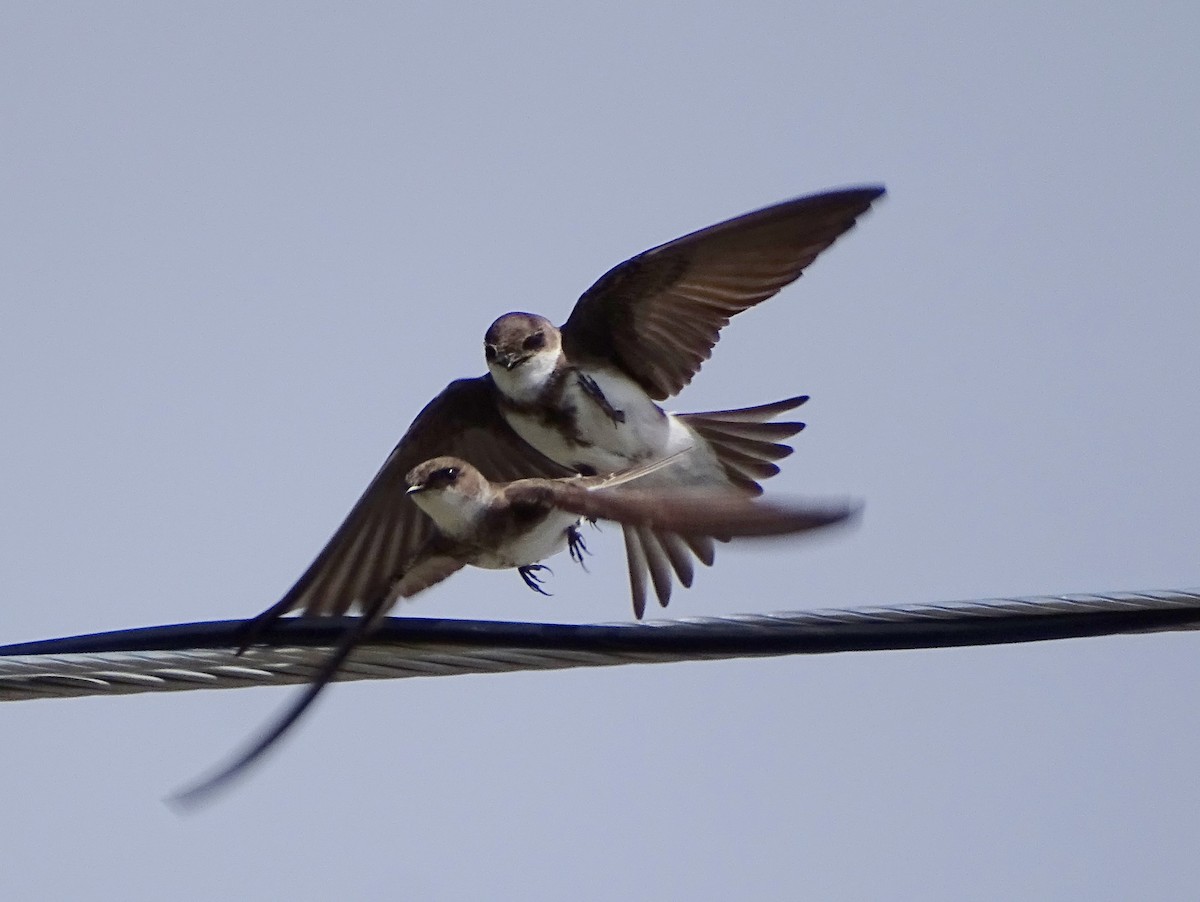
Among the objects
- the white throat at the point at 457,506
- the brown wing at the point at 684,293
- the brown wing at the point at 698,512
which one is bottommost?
the brown wing at the point at 698,512

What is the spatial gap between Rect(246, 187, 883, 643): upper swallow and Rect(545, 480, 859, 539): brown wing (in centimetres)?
166

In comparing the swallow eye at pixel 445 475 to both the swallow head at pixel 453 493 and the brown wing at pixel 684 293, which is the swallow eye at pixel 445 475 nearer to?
the swallow head at pixel 453 493

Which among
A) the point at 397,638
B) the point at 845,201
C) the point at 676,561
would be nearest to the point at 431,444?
the point at 676,561

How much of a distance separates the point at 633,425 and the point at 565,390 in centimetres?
26

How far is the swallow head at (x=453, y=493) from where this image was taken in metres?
4.96

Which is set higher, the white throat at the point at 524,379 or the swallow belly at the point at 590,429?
the white throat at the point at 524,379

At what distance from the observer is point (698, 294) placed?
671cm

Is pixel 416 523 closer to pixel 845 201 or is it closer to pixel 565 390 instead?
pixel 565 390

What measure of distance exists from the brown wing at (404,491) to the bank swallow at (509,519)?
1.75ft

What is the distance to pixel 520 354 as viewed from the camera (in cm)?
638

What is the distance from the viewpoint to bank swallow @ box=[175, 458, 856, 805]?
380 cm

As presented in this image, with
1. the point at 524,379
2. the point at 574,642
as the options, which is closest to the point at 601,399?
the point at 524,379

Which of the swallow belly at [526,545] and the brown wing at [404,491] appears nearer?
the swallow belly at [526,545]

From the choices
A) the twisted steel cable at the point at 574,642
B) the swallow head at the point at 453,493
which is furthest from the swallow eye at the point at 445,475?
the twisted steel cable at the point at 574,642
